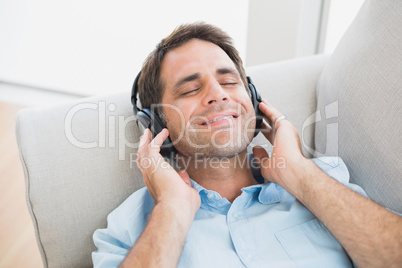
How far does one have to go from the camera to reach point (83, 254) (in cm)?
131

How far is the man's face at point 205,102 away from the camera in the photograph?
1.26m

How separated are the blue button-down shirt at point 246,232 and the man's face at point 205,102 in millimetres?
155

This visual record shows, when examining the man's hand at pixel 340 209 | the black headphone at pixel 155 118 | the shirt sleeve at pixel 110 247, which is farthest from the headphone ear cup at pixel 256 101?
the shirt sleeve at pixel 110 247

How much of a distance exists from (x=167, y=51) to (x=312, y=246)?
79cm

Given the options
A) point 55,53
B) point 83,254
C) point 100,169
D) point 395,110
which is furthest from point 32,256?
point 395,110

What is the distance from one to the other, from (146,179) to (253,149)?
1.35 feet

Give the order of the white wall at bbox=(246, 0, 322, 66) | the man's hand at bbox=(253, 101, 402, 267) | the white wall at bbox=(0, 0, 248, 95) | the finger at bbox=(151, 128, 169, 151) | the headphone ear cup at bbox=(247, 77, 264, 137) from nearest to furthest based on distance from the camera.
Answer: the man's hand at bbox=(253, 101, 402, 267)
the finger at bbox=(151, 128, 169, 151)
the headphone ear cup at bbox=(247, 77, 264, 137)
the white wall at bbox=(246, 0, 322, 66)
the white wall at bbox=(0, 0, 248, 95)

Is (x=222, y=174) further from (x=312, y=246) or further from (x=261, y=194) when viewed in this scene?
(x=312, y=246)

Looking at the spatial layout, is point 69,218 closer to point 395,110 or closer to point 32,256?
point 32,256

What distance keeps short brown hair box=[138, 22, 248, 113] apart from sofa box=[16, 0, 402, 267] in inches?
3.5

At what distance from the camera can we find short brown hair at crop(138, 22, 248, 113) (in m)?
1.38

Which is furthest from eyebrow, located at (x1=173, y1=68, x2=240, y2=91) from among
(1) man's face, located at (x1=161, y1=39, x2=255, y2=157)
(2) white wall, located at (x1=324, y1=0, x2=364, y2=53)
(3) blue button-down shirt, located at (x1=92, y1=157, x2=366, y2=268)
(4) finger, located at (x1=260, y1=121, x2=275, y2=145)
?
(2) white wall, located at (x1=324, y1=0, x2=364, y2=53)

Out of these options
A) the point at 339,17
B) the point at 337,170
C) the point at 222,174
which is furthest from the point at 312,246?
the point at 339,17

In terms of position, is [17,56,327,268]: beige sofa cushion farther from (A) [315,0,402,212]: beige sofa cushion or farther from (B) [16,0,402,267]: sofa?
(A) [315,0,402,212]: beige sofa cushion
